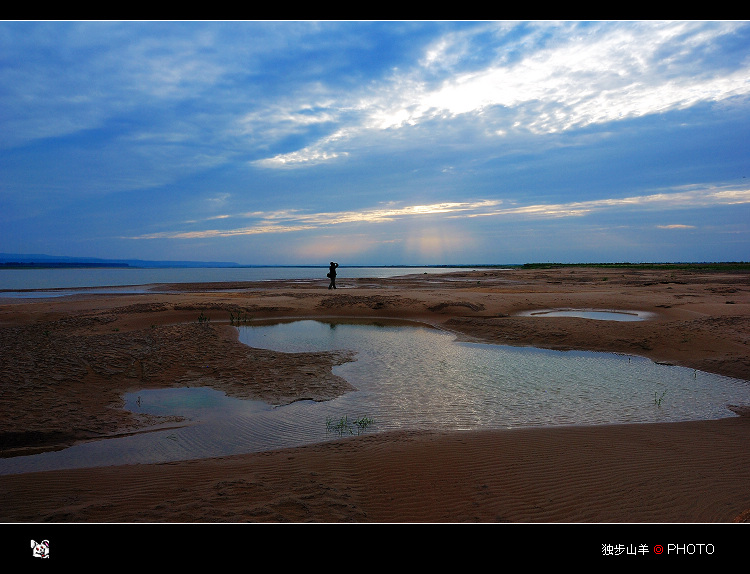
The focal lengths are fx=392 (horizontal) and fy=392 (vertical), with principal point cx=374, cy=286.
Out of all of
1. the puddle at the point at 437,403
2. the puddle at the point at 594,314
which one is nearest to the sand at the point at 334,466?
the puddle at the point at 437,403

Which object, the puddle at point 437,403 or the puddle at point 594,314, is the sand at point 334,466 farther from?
the puddle at point 594,314

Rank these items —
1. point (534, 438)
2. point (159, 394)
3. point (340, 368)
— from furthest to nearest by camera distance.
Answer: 1. point (340, 368)
2. point (159, 394)
3. point (534, 438)

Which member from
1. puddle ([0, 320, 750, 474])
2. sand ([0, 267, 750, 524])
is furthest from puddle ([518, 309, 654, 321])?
puddle ([0, 320, 750, 474])

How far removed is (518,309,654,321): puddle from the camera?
66.8 ft

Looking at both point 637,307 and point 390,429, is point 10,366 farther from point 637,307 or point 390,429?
point 637,307

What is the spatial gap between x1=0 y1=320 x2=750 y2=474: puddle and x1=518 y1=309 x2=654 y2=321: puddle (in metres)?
7.39

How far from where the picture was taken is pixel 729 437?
682cm

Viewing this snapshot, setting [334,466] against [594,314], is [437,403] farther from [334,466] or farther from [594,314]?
[594,314]

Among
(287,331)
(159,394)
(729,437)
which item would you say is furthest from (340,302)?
(729,437)

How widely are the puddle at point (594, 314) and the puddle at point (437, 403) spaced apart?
7392 millimetres
